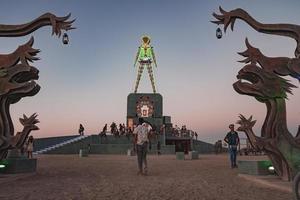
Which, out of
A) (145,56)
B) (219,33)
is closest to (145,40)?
(145,56)

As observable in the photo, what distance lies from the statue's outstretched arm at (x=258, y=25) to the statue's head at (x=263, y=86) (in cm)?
105

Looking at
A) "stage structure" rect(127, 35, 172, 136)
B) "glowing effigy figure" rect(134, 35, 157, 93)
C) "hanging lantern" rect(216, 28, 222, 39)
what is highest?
"glowing effigy figure" rect(134, 35, 157, 93)

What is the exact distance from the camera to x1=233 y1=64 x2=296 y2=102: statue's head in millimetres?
9742

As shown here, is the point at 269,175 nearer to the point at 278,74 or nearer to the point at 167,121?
the point at 278,74

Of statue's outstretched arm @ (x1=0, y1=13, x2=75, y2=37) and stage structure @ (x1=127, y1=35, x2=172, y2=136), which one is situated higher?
stage structure @ (x1=127, y1=35, x2=172, y2=136)

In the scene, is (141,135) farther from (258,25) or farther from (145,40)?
(145,40)

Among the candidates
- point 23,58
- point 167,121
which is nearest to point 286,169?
point 23,58

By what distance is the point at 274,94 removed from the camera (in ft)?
32.1

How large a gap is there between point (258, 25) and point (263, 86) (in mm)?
1949

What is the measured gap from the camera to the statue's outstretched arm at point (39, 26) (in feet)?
35.9

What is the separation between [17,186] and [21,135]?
1.90m

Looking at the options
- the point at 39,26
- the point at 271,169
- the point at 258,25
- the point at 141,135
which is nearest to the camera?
the point at 258,25

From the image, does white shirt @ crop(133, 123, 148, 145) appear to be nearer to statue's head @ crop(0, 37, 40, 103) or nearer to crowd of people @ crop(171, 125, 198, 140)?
statue's head @ crop(0, 37, 40, 103)

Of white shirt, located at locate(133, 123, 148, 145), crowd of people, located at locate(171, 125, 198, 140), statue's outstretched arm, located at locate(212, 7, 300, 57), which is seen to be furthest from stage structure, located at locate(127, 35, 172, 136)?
statue's outstretched arm, located at locate(212, 7, 300, 57)
